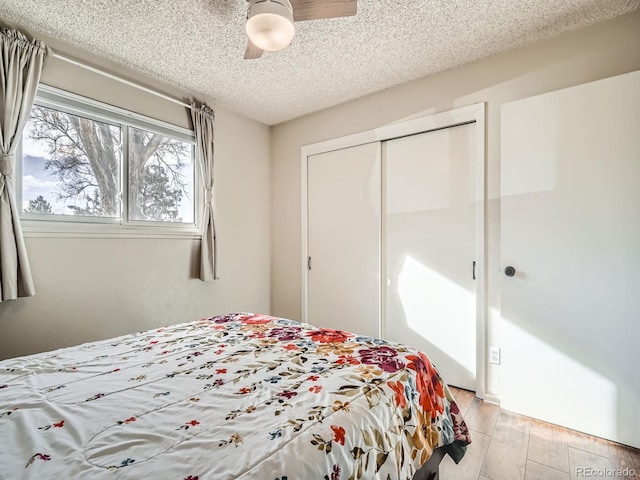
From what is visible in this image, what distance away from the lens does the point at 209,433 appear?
32.1 inches

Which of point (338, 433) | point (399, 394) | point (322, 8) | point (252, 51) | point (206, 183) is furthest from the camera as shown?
point (206, 183)

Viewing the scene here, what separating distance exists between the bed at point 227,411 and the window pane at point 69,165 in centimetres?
119

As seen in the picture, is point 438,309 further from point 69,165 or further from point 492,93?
point 69,165

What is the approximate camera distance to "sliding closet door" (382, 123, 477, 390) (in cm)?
243

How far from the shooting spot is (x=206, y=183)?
292 cm

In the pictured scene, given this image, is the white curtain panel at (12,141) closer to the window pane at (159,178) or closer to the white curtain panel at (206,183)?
the window pane at (159,178)

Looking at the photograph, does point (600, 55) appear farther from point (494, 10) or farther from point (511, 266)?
point (511, 266)

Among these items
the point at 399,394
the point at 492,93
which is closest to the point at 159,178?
the point at 399,394

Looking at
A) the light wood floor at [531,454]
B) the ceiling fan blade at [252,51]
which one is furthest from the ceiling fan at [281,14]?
the light wood floor at [531,454]

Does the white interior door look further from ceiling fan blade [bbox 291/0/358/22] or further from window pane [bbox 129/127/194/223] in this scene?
window pane [bbox 129/127/194/223]

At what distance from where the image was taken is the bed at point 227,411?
720mm

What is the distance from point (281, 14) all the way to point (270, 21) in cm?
6

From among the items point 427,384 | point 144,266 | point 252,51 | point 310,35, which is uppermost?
point 310,35

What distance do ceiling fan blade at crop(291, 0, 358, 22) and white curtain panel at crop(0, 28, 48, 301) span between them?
171 centimetres
